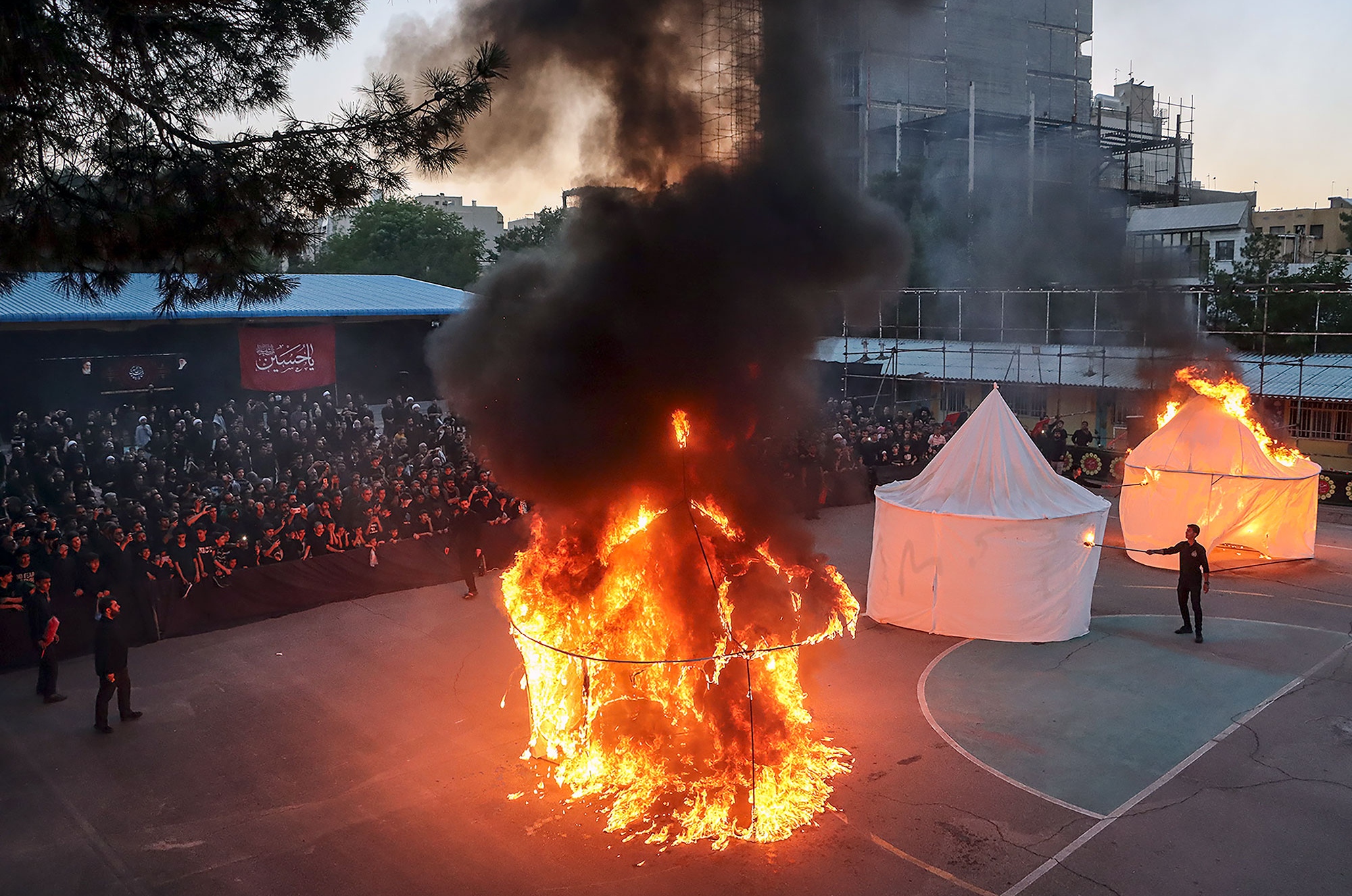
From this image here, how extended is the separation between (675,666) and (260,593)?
7013mm

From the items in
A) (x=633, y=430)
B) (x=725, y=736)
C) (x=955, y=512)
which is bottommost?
(x=725, y=736)

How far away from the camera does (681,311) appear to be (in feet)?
26.5

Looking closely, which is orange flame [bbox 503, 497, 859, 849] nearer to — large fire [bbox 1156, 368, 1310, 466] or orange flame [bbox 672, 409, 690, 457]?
orange flame [bbox 672, 409, 690, 457]

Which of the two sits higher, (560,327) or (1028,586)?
(560,327)

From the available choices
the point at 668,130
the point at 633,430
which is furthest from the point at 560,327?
the point at 668,130

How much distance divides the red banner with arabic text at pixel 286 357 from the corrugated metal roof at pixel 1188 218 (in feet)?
107

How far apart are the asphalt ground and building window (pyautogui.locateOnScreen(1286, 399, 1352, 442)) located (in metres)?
13.7

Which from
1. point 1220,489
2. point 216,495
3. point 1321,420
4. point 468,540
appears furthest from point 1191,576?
point 1321,420

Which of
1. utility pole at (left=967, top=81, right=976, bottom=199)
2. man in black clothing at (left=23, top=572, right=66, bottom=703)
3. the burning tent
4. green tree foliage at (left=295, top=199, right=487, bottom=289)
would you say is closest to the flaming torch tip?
man in black clothing at (left=23, top=572, right=66, bottom=703)

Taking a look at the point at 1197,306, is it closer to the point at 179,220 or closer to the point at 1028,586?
the point at 1028,586

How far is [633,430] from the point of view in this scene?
327 inches

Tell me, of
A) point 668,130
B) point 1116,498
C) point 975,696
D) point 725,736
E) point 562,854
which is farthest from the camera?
point 1116,498

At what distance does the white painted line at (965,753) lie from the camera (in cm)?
773

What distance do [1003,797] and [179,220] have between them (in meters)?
7.92
